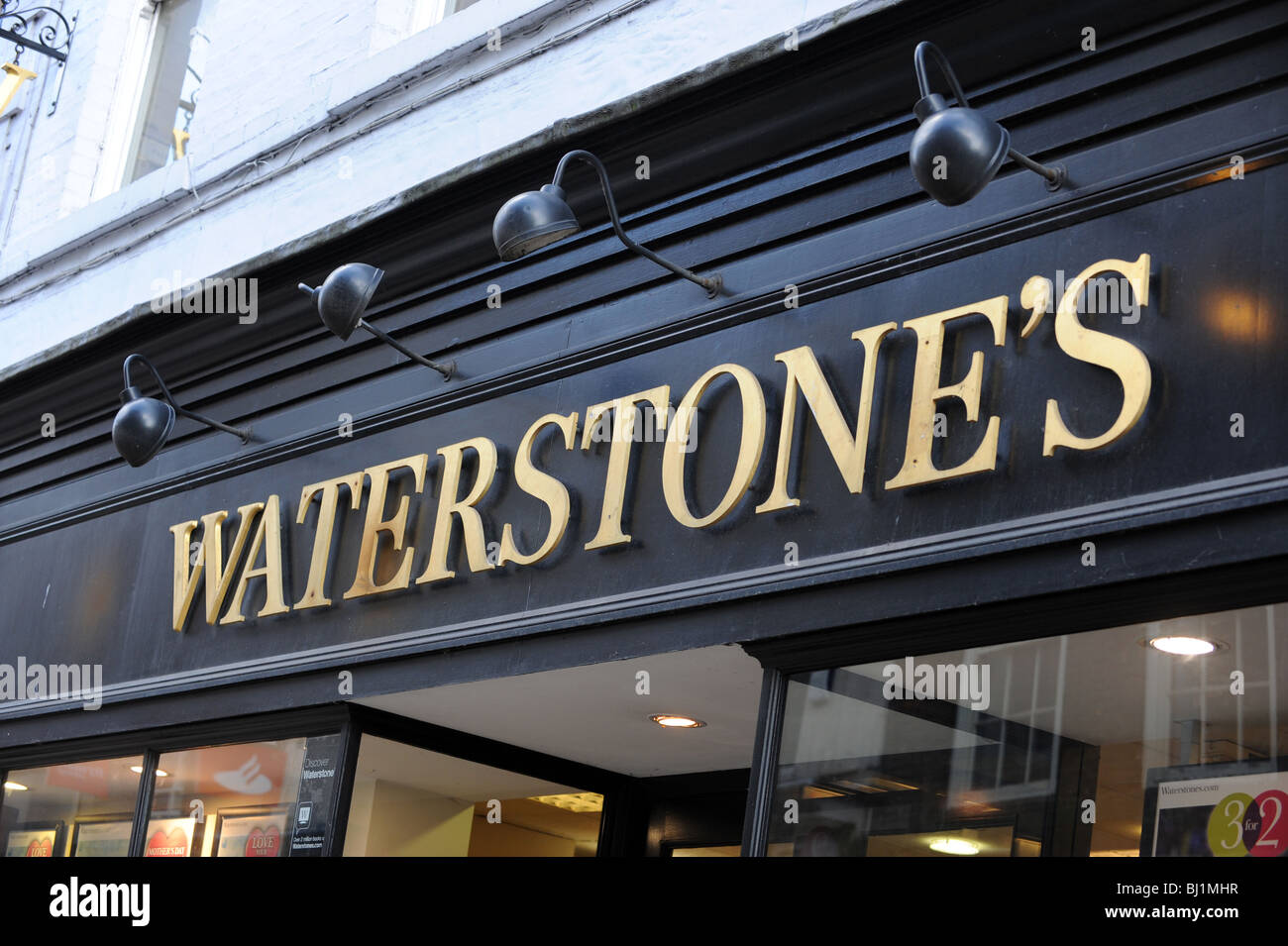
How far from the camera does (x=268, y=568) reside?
7047 millimetres

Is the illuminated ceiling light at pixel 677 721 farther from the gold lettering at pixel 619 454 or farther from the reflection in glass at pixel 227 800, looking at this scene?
the reflection in glass at pixel 227 800

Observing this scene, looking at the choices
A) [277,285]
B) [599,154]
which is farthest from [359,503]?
[599,154]

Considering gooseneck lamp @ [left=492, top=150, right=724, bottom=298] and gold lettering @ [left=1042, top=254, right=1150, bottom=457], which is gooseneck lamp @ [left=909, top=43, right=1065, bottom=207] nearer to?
gold lettering @ [left=1042, top=254, right=1150, bottom=457]

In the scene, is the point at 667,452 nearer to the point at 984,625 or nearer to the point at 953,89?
the point at 984,625

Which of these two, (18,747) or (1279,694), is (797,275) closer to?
(1279,694)

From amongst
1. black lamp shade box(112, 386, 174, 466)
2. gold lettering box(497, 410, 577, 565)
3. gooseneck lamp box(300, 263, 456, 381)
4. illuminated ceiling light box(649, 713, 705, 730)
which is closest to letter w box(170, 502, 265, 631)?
black lamp shade box(112, 386, 174, 466)

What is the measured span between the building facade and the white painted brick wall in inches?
1.3

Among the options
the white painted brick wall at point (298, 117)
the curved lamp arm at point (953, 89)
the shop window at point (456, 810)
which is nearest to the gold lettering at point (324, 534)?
the shop window at point (456, 810)

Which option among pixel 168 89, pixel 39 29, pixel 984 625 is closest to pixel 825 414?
pixel 984 625

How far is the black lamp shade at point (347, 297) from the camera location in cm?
602

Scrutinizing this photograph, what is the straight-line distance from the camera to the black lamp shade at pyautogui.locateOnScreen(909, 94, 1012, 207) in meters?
4.29

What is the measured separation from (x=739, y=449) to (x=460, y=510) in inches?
56.5

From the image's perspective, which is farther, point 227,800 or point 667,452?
point 227,800

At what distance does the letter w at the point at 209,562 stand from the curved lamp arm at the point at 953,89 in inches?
160
